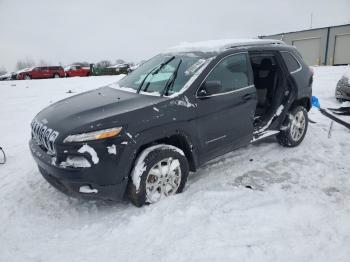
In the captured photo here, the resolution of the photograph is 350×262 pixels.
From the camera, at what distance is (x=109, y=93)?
408 cm

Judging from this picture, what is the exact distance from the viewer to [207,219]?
313 centimetres

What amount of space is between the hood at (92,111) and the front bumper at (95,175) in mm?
237

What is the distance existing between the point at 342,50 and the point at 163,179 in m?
32.1

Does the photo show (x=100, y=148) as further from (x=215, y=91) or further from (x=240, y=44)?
(x=240, y=44)

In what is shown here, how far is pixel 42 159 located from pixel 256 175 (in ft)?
9.15

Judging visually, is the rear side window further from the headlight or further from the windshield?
the headlight

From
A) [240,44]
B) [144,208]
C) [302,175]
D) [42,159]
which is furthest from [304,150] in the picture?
[42,159]

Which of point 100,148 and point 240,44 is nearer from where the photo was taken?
point 100,148

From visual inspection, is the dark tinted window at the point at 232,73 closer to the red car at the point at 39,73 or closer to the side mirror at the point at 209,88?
the side mirror at the point at 209,88

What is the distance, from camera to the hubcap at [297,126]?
513 cm

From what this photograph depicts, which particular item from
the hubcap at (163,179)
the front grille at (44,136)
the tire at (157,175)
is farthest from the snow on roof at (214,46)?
the front grille at (44,136)

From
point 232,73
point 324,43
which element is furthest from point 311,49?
point 232,73

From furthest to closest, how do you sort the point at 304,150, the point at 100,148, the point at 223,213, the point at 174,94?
the point at 304,150 < the point at 174,94 < the point at 223,213 < the point at 100,148

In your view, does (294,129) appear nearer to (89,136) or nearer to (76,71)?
(89,136)
